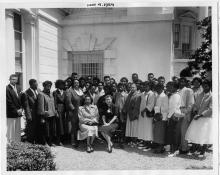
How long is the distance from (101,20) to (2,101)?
3.52 metres

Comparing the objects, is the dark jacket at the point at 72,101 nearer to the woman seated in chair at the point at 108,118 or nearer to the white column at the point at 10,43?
the woman seated in chair at the point at 108,118

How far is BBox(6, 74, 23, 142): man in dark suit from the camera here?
402 centimetres

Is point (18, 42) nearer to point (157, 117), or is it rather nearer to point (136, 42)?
point (136, 42)

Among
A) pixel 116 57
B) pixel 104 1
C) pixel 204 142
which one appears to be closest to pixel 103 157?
pixel 204 142

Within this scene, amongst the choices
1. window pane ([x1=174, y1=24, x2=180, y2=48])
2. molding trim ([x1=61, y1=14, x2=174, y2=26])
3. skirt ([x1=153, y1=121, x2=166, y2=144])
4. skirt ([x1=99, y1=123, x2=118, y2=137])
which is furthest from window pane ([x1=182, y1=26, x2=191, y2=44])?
skirt ([x1=99, y1=123, x2=118, y2=137])

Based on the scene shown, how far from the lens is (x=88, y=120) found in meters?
4.58

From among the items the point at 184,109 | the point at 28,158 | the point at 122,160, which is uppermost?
the point at 184,109

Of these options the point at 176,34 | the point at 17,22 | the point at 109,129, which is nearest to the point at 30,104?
the point at 109,129

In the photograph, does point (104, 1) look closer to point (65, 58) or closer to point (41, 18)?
point (41, 18)

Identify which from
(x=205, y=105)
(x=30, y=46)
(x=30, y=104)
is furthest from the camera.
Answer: (x=30, y=46)

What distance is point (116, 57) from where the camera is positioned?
22.0 ft

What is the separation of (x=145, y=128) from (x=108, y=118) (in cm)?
64

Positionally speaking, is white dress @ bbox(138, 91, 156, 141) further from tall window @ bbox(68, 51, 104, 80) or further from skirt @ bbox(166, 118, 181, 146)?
tall window @ bbox(68, 51, 104, 80)

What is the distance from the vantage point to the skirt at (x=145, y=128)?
4488 millimetres
